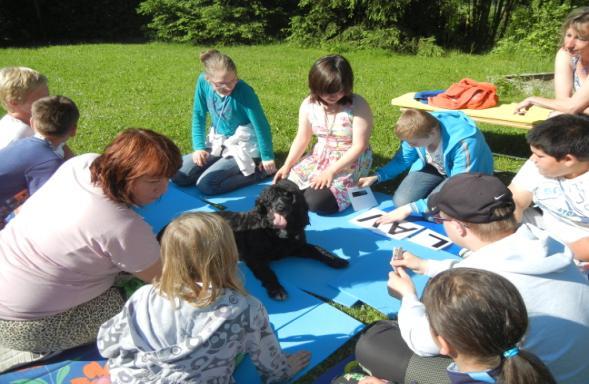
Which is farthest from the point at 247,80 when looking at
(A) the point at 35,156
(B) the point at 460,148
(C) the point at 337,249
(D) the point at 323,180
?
(A) the point at 35,156

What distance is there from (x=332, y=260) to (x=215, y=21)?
1611cm

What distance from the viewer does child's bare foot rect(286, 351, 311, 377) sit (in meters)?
2.81

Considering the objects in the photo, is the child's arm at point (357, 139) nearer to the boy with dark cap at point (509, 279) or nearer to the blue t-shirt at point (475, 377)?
the boy with dark cap at point (509, 279)

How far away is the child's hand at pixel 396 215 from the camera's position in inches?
173

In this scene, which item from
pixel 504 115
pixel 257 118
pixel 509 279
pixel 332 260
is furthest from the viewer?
pixel 504 115

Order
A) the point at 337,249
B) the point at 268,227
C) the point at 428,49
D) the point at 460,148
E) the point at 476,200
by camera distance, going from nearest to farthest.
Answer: the point at 476,200, the point at 268,227, the point at 337,249, the point at 460,148, the point at 428,49

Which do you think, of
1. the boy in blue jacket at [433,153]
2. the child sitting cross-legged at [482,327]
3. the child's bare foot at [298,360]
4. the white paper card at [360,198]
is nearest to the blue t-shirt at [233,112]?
the white paper card at [360,198]

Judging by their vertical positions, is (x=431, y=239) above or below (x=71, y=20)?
below

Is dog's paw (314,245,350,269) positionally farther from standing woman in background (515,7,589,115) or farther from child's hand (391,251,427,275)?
standing woman in background (515,7,589,115)

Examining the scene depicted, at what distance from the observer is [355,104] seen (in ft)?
15.5

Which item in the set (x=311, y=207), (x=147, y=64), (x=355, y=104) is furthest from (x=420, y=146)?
(x=147, y=64)

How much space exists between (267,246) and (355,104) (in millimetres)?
1777

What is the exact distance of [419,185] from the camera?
4785 mm

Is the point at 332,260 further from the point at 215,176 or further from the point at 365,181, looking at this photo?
the point at 215,176
